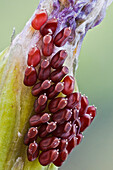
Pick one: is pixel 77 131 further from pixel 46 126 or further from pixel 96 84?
pixel 96 84

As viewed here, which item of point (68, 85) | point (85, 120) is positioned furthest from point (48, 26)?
point (85, 120)

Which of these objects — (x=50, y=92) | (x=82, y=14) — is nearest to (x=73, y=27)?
(x=82, y=14)

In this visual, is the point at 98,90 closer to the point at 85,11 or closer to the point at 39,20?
the point at 85,11

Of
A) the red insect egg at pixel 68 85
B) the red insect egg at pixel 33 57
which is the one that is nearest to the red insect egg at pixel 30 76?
the red insect egg at pixel 33 57

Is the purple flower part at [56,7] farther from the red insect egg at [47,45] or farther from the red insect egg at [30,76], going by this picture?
the red insect egg at [30,76]

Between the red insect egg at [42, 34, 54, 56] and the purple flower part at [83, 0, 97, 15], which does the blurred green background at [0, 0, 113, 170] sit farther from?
the red insect egg at [42, 34, 54, 56]

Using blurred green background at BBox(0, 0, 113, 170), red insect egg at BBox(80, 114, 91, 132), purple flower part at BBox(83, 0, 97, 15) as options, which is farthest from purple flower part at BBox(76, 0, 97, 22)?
blurred green background at BBox(0, 0, 113, 170)

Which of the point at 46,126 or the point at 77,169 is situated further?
the point at 77,169
